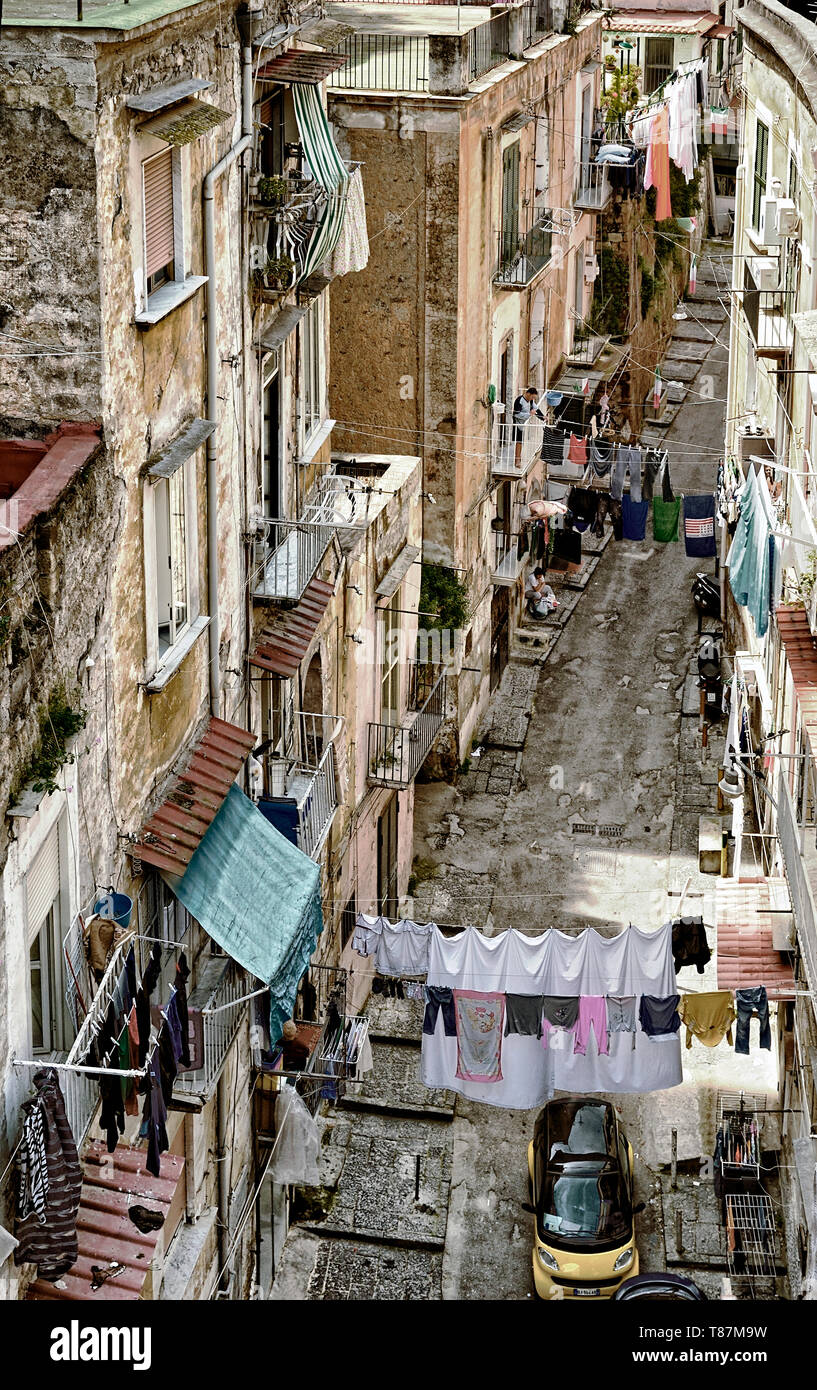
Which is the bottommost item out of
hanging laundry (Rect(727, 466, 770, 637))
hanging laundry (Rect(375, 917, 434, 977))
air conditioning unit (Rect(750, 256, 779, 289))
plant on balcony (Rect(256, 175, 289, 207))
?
hanging laundry (Rect(375, 917, 434, 977))

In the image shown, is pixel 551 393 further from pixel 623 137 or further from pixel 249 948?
pixel 249 948

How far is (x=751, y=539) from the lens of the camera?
27750 mm

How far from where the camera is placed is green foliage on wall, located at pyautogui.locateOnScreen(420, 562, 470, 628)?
1337 inches

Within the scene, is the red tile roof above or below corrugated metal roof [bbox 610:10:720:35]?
below

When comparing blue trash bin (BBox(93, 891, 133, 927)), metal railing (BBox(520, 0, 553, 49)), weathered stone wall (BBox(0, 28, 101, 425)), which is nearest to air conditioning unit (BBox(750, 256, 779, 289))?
metal railing (BBox(520, 0, 553, 49))

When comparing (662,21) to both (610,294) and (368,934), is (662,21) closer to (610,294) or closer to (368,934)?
(610,294)

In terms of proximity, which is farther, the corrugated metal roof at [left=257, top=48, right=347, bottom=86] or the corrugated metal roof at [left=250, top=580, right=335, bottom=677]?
the corrugated metal roof at [left=250, top=580, right=335, bottom=677]

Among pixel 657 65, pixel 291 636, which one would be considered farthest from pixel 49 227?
pixel 657 65

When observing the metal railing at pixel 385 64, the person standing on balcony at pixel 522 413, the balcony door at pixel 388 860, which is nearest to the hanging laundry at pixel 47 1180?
the balcony door at pixel 388 860

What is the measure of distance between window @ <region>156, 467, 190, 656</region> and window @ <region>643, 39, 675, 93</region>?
3861 cm

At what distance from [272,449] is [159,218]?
561 centimetres

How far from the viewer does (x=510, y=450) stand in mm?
37500

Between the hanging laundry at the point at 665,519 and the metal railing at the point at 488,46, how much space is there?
9.84 metres

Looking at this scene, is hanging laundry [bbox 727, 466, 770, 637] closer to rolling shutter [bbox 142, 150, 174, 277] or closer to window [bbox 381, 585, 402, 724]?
window [bbox 381, 585, 402, 724]
